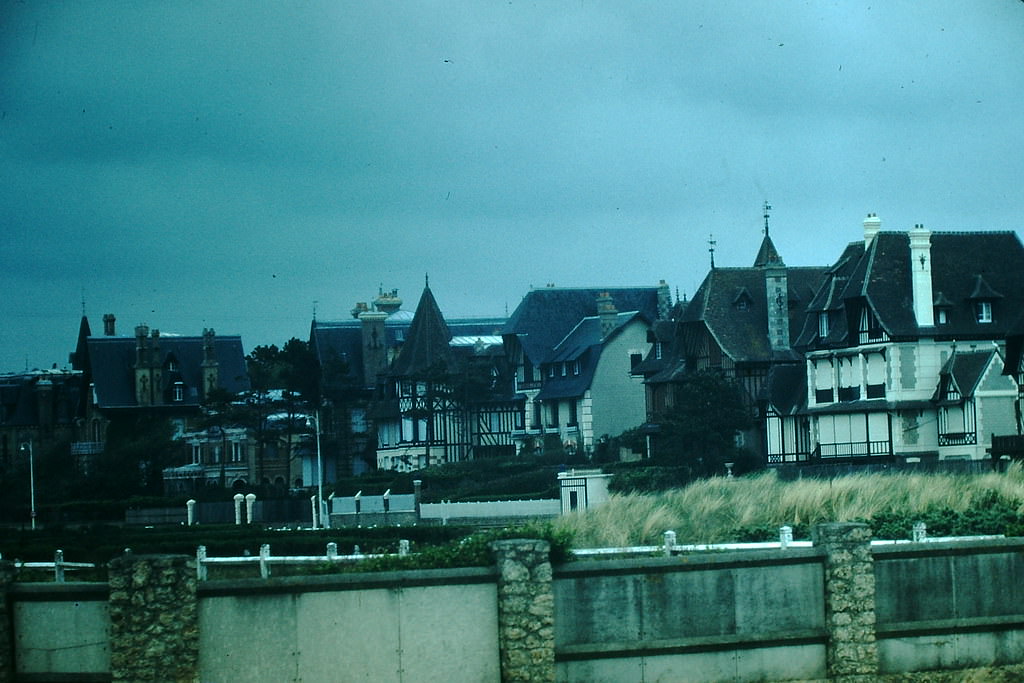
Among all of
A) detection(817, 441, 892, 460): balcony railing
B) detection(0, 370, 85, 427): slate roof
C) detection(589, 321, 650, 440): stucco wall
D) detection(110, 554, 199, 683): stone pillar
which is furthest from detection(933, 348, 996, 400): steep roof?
detection(0, 370, 85, 427): slate roof

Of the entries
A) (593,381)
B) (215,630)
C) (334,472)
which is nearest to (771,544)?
(215,630)

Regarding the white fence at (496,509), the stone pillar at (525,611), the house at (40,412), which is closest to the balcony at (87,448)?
the house at (40,412)

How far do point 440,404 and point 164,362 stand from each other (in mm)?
17708

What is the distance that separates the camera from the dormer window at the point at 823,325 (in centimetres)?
6247

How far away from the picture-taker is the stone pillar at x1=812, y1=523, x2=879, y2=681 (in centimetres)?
2192

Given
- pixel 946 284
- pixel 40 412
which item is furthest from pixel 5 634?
pixel 40 412

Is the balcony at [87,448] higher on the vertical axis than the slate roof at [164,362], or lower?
lower

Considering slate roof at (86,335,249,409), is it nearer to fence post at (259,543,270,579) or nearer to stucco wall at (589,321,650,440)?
stucco wall at (589,321,650,440)

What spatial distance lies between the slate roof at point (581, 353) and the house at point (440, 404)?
4.41m

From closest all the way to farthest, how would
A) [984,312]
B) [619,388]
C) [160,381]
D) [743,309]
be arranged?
[984,312] → [743,309] → [619,388] → [160,381]

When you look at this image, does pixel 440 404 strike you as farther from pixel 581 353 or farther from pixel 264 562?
pixel 264 562

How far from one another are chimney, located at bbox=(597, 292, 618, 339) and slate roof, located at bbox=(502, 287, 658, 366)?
4.15 metres

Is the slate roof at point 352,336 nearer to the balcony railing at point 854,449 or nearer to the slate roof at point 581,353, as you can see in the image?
the slate roof at point 581,353

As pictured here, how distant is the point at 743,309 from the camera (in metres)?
69.8
